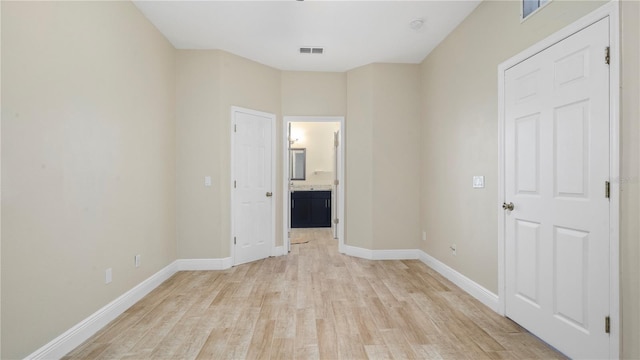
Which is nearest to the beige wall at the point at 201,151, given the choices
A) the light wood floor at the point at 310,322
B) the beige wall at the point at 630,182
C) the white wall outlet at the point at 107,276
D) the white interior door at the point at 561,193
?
the light wood floor at the point at 310,322

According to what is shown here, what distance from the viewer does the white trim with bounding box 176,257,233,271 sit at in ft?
12.4

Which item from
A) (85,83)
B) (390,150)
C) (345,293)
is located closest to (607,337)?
(345,293)

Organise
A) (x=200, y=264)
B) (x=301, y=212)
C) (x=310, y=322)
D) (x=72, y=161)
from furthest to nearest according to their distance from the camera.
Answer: (x=301, y=212)
(x=200, y=264)
(x=310, y=322)
(x=72, y=161)

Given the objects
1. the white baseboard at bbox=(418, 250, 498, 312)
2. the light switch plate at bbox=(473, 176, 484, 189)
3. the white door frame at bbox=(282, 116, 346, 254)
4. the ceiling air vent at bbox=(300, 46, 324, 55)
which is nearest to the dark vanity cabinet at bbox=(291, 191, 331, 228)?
the white door frame at bbox=(282, 116, 346, 254)

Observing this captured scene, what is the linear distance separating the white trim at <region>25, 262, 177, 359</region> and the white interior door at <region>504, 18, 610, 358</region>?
3.26m

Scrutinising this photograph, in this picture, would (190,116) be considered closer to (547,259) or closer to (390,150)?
(390,150)

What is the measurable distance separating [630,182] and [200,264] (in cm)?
404

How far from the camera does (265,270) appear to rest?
3756 mm

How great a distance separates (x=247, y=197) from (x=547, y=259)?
3367mm

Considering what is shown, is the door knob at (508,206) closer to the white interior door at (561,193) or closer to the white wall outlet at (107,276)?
the white interior door at (561,193)

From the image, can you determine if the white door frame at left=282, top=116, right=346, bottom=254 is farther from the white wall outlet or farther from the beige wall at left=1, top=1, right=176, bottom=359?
the white wall outlet

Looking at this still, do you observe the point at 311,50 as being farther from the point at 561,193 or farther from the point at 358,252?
the point at 561,193

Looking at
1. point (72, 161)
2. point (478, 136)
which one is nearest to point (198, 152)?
point (72, 161)

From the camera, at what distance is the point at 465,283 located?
3.03 m
